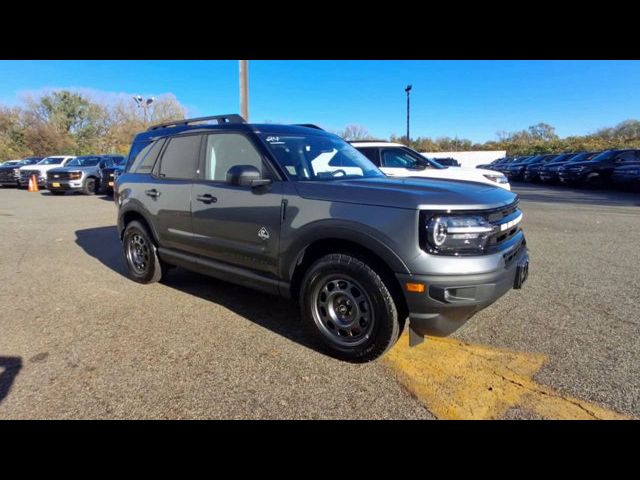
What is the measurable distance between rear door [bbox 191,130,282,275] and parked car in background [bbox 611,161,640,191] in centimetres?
1667

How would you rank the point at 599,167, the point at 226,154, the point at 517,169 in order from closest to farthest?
the point at 226,154, the point at 599,167, the point at 517,169

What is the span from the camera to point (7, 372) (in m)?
2.84

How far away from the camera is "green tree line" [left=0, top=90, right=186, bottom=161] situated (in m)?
44.2

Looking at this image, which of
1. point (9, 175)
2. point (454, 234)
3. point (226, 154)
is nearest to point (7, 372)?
point (226, 154)

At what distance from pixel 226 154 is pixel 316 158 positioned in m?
0.90

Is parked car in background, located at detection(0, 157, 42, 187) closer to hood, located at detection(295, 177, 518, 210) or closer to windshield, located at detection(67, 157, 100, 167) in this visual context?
windshield, located at detection(67, 157, 100, 167)

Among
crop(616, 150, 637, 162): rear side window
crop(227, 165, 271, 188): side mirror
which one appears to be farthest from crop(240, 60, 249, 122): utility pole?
crop(616, 150, 637, 162): rear side window

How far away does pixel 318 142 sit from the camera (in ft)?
13.0

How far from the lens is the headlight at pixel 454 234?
2.52 m

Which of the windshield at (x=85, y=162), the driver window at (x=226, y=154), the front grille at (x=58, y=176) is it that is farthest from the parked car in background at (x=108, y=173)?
the driver window at (x=226, y=154)

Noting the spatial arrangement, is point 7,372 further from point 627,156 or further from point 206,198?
point 627,156

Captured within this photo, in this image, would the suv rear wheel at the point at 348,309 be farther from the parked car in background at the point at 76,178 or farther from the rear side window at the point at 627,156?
the rear side window at the point at 627,156
